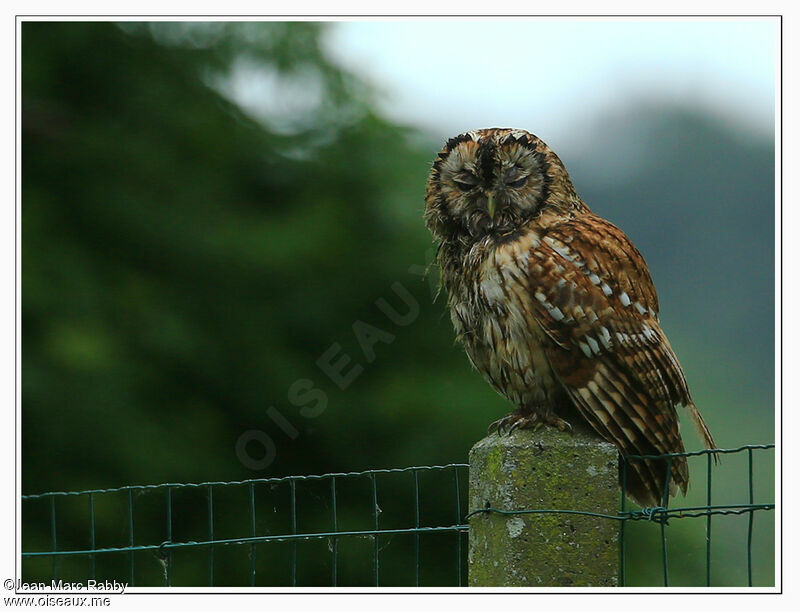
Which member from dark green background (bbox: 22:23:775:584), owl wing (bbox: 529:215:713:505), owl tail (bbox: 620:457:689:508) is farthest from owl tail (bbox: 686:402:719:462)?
dark green background (bbox: 22:23:775:584)

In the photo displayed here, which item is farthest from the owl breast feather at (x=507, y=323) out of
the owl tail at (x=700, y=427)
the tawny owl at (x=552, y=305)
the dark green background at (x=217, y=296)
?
the dark green background at (x=217, y=296)

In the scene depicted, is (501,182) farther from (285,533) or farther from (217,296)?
(217,296)

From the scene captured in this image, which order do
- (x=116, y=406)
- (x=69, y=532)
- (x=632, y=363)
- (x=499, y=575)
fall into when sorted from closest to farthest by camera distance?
(x=499, y=575) → (x=632, y=363) → (x=69, y=532) → (x=116, y=406)

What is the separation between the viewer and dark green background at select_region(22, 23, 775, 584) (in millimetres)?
5105

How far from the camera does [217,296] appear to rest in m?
5.71

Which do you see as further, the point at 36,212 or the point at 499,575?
the point at 36,212

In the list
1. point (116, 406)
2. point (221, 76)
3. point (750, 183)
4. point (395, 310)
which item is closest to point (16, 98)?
point (116, 406)

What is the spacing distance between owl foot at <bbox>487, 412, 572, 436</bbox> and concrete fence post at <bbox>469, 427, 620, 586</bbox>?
154mm

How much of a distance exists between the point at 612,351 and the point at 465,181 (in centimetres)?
88

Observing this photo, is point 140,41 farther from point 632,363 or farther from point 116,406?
point 632,363

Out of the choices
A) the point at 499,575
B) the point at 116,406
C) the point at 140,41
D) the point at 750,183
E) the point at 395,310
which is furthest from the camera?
the point at 750,183

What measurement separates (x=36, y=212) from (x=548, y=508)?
4.25m

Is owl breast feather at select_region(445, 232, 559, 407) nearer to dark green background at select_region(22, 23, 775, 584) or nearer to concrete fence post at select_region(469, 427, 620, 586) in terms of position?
concrete fence post at select_region(469, 427, 620, 586)

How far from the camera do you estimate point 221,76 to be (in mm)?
6574
